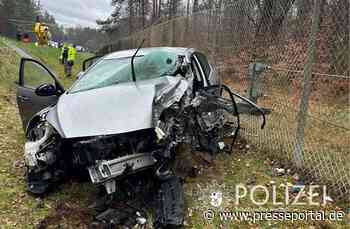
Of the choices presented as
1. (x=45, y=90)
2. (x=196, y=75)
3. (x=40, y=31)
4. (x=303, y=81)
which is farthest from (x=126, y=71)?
(x=40, y=31)

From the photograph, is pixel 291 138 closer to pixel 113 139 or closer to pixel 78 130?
pixel 113 139

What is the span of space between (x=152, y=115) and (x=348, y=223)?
2.30 metres

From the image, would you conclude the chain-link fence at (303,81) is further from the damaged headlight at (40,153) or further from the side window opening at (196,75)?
the damaged headlight at (40,153)

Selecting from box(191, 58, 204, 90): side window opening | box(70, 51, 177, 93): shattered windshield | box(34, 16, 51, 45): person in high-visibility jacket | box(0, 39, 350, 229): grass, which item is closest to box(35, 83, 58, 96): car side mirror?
box(70, 51, 177, 93): shattered windshield

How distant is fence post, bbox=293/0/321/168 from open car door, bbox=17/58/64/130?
11.4 ft

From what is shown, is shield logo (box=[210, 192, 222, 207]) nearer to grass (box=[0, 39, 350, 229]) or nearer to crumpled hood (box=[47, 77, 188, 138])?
grass (box=[0, 39, 350, 229])

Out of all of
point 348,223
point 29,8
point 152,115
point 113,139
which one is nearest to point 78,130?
point 113,139

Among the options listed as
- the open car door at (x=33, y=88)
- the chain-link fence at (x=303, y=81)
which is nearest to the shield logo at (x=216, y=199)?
the chain-link fence at (x=303, y=81)

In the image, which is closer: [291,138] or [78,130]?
[78,130]

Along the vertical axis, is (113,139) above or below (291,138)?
above

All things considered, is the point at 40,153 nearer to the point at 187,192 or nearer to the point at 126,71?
the point at 126,71

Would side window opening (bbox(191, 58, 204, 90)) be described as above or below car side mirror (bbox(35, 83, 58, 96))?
above

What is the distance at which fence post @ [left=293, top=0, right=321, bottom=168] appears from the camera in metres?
3.96

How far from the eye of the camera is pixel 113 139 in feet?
10.2
